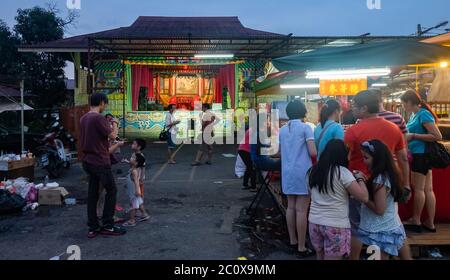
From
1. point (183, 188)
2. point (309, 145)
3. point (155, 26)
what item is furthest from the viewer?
point (155, 26)

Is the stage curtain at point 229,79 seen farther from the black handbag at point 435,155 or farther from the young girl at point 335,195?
the young girl at point 335,195

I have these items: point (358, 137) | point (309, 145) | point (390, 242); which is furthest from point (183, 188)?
point (390, 242)

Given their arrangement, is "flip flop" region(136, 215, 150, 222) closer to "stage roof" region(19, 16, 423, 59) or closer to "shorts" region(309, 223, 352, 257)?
"shorts" region(309, 223, 352, 257)

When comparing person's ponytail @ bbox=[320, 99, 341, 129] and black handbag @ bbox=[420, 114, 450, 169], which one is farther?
black handbag @ bbox=[420, 114, 450, 169]

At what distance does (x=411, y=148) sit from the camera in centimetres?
518

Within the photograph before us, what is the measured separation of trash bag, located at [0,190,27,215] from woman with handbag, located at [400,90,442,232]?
613cm

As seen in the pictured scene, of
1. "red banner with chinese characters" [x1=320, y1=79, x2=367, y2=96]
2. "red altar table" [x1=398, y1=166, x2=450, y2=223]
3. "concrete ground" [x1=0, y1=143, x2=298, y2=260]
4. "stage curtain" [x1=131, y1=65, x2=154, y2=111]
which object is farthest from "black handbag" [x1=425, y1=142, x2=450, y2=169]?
"stage curtain" [x1=131, y1=65, x2=154, y2=111]

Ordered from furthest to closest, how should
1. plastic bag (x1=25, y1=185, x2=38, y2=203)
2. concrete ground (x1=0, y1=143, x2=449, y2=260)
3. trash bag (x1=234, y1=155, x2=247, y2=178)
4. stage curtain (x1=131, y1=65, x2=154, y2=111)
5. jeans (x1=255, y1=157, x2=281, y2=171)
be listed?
stage curtain (x1=131, y1=65, x2=154, y2=111) < trash bag (x1=234, y1=155, x2=247, y2=178) < plastic bag (x1=25, y1=185, x2=38, y2=203) < jeans (x1=255, y1=157, x2=281, y2=171) < concrete ground (x1=0, y1=143, x2=449, y2=260)

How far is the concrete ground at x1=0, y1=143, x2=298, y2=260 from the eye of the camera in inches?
198

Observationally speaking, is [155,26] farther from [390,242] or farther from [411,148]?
[390,242]

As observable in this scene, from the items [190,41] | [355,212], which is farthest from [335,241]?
[190,41]

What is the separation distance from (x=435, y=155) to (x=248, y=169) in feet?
13.3

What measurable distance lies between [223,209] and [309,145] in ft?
9.12

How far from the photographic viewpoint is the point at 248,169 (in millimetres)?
8461
